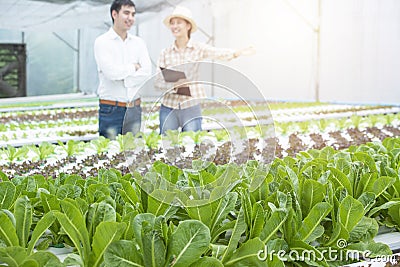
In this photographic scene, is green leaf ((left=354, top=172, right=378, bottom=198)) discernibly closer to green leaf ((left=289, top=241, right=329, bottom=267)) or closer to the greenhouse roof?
green leaf ((left=289, top=241, right=329, bottom=267))

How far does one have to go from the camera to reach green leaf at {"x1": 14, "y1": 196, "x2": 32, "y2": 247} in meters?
1.50

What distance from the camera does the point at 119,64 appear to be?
171 inches

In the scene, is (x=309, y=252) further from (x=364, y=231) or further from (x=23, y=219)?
(x=23, y=219)

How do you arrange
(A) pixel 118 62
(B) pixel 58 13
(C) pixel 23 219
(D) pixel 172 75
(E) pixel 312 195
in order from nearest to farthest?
(C) pixel 23 219 < (E) pixel 312 195 < (D) pixel 172 75 < (A) pixel 118 62 < (B) pixel 58 13

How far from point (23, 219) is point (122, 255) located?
0.33 metres

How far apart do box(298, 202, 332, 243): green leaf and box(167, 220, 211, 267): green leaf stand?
1.10 feet

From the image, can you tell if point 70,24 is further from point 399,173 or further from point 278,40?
point 399,173

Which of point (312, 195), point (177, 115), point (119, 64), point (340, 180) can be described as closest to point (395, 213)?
point (340, 180)

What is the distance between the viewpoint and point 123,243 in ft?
4.33

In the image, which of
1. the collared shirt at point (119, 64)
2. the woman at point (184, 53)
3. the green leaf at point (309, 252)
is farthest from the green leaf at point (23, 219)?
the collared shirt at point (119, 64)

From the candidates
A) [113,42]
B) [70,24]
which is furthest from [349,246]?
[70,24]

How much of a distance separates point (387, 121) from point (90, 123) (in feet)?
9.00

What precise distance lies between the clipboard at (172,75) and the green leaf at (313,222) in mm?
1066

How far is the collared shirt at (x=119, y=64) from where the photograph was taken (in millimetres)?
4270
